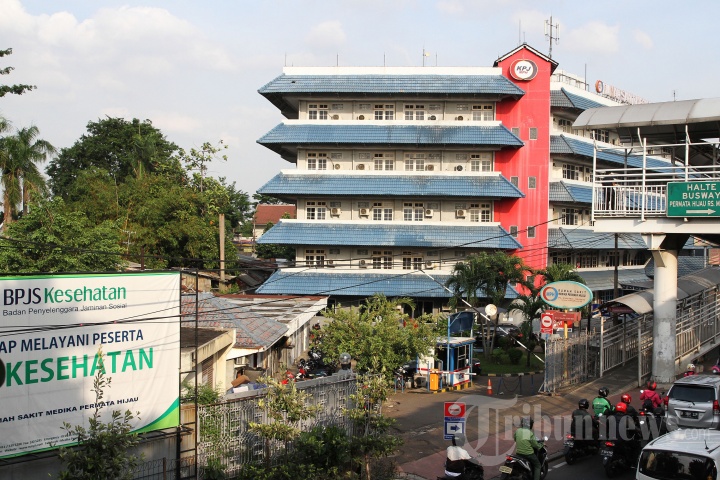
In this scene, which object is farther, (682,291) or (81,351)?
(682,291)

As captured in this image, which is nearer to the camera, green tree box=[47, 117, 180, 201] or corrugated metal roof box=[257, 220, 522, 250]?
corrugated metal roof box=[257, 220, 522, 250]

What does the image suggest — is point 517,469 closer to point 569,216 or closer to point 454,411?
point 454,411

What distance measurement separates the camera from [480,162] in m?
46.8

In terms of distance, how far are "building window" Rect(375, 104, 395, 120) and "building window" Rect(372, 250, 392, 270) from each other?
9.28m

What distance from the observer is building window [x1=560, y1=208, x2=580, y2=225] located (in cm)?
4982

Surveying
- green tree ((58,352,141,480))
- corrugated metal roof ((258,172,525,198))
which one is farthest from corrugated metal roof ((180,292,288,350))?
corrugated metal roof ((258,172,525,198))

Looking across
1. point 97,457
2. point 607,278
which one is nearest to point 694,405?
point 97,457

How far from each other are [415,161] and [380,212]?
4.17 m

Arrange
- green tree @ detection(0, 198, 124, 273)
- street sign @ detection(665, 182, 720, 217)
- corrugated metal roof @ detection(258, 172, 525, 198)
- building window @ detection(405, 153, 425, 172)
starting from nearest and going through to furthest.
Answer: street sign @ detection(665, 182, 720, 217) → green tree @ detection(0, 198, 124, 273) → corrugated metal roof @ detection(258, 172, 525, 198) → building window @ detection(405, 153, 425, 172)

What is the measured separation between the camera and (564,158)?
1941 inches

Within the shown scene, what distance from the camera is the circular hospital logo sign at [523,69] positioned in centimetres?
4594

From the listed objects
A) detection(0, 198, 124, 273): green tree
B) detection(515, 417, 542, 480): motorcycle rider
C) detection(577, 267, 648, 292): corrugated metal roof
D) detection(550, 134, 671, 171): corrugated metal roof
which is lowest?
detection(515, 417, 542, 480): motorcycle rider

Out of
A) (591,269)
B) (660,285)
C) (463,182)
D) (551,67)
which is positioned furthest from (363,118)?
(660,285)

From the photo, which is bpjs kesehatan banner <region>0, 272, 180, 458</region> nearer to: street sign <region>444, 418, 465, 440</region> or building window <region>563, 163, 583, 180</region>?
street sign <region>444, 418, 465, 440</region>
